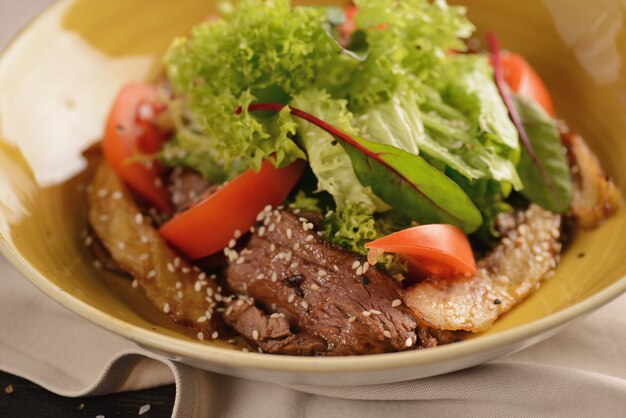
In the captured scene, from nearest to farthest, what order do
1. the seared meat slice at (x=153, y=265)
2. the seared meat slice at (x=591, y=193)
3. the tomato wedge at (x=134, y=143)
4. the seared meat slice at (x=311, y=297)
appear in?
the seared meat slice at (x=311, y=297), the seared meat slice at (x=153, y=265), the seared meat slice at (x=591, y=193), the tomato wedge at (x=134, y=143)

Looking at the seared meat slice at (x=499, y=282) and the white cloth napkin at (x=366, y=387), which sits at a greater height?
the seared meat slice at (x=499, y=282)

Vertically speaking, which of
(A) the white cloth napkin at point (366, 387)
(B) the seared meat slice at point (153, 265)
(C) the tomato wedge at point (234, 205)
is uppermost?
(C) the tomato wedge at point (234, 205)

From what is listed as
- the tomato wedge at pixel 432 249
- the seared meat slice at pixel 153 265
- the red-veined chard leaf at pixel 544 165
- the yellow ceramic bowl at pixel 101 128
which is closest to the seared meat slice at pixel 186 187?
the seared meat slice at pixel 153 265

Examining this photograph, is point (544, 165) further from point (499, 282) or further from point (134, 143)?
point (134, 143)

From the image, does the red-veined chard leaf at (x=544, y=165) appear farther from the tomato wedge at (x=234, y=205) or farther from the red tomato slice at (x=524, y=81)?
the tomato wedge at (x=234, y=205)

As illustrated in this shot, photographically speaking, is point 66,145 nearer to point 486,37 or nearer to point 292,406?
point 292,406

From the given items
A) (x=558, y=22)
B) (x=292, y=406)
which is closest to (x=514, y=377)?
(x=292, y=406)

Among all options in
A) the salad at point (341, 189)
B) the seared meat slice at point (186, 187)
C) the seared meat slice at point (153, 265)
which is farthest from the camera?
the seared meat slice at point (186, 187)

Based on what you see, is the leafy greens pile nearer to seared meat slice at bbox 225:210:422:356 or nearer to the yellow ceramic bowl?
seared meat slice at bbox 225:210:422:356
